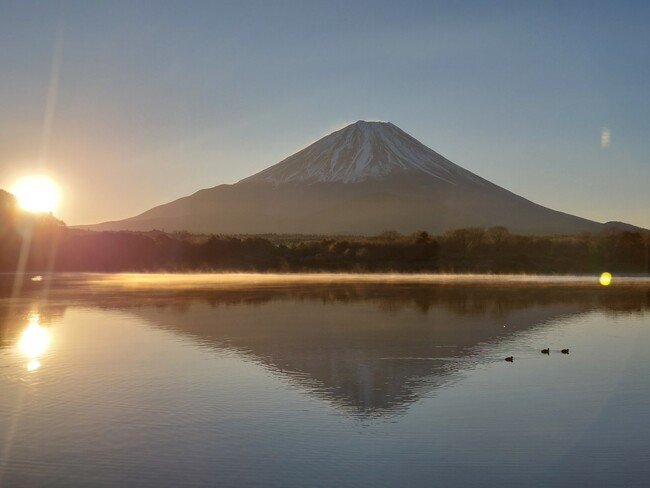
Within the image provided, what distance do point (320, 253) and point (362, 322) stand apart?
46.0m

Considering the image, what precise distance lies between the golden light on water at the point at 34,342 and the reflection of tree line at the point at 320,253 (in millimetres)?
45051

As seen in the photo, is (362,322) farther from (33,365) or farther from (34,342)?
(33,365)

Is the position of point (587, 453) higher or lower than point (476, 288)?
lower

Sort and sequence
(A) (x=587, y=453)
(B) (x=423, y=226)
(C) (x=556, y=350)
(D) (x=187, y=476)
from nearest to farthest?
1. (D) (x=187, y=476)
2. (A) (x=587, y=453)
3. (C) (x=556, y=350)
4. (B) (x=423, y=226)

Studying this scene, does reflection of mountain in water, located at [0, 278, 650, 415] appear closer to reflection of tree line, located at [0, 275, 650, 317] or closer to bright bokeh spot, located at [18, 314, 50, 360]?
reflection of tree line, located at [0, 275, 650, 317]

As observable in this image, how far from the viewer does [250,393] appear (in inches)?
560

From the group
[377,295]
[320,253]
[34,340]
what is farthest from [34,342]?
[320,253]

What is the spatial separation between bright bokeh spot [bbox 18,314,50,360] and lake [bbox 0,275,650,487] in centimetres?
8

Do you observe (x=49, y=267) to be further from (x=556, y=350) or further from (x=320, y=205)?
(x=320, y=205)

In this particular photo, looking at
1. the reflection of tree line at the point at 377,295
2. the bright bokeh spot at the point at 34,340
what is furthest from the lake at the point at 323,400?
the reflection of tree line at the point at 377,295

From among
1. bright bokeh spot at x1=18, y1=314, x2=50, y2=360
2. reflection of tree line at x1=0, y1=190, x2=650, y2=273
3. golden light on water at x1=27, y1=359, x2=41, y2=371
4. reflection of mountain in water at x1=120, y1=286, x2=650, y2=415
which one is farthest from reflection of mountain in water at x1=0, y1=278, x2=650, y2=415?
reflection of tree line at x1=0, y1=190, x2=650, y2=273

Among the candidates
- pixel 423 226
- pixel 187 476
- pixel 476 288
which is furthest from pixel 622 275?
pixel 423 226

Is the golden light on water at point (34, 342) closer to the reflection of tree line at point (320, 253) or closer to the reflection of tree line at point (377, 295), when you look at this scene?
the reflection of tree line at point (377, 295)

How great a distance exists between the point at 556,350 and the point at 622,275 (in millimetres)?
49327
